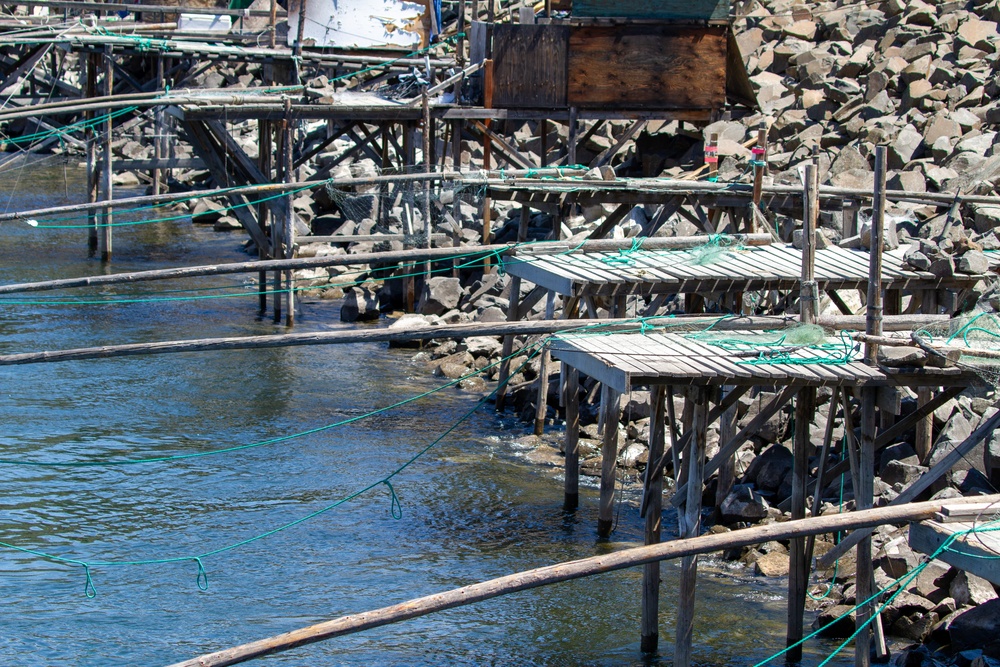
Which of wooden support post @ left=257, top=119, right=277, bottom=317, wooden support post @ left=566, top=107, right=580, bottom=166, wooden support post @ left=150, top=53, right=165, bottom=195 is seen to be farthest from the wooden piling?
wooden support post @ left=150, top=53, right=165, bottom=195

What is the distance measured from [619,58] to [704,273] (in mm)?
10586

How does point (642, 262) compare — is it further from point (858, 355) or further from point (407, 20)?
point (407, 20)

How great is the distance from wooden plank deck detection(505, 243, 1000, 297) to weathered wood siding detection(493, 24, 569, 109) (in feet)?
29.7

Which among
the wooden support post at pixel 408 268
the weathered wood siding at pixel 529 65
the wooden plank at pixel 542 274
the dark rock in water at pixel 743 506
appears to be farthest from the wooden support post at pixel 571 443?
the weathered wood siding at pixel 529 65

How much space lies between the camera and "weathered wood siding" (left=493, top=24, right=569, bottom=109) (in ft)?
71.4

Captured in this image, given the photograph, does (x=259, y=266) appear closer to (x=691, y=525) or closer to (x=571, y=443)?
(x=571, y=443)

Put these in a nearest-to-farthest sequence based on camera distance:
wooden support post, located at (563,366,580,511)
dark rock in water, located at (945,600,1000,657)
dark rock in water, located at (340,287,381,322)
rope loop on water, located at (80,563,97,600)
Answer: dark rock in water, located at (945,600,1000,657)
rope loop on water, located at (80,563,97,600)
wooden support post, located at (563,366,580,511)
dark rock in water, located at (340,287,381,322)

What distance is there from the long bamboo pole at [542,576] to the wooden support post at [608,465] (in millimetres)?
4750

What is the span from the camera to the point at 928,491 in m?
11.3

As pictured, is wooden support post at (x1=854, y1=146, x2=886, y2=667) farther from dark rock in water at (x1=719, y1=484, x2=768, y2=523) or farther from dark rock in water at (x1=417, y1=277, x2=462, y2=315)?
dark rock in water at (x1=417, y1=277, x2=462, y2=315)

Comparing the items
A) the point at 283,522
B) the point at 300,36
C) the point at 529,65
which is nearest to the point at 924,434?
the point at 283,522

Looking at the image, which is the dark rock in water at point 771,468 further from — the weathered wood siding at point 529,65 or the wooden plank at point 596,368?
the weathered wood siding at point 529,65

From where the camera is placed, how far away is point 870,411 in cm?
958

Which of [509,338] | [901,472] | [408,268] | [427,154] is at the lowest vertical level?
[901,472]
